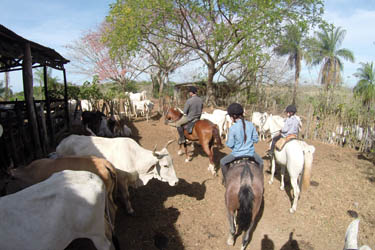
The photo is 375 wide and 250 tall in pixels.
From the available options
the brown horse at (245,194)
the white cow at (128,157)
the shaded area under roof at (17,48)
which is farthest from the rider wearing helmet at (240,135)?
the shaded area under roof at (17,48)

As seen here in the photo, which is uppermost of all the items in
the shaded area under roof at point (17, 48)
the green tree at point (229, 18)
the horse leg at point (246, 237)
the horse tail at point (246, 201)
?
the green tree at point (229, 18)

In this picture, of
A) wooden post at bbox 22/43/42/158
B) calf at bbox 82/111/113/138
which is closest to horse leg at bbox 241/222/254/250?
wooden post at bbox 22/43/42/158

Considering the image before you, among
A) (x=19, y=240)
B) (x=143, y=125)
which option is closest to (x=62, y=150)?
(x=19, y=240)

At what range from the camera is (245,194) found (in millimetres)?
3283

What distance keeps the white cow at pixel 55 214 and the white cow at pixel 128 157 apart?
145cm

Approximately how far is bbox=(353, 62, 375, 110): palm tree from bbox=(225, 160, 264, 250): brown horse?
8328mm

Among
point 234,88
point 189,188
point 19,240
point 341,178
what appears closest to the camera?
point 19,240

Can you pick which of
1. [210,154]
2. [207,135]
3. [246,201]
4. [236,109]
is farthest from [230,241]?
[207,135]

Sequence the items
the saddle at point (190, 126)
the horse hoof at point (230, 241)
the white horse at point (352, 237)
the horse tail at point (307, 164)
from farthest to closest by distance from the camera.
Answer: the saddle at point (190, 126)
the horse tail at point (307, 164)
the horse hoof at point (230, 241)
the white horse at point (352, 237)

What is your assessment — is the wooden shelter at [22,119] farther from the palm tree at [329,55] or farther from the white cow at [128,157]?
the palm tree at [329,55]

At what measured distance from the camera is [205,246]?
12.1ft

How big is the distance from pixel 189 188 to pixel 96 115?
579cm

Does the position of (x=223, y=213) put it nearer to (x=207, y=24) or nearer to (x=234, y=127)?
(x=234, y=127)

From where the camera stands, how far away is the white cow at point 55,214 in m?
2.23
